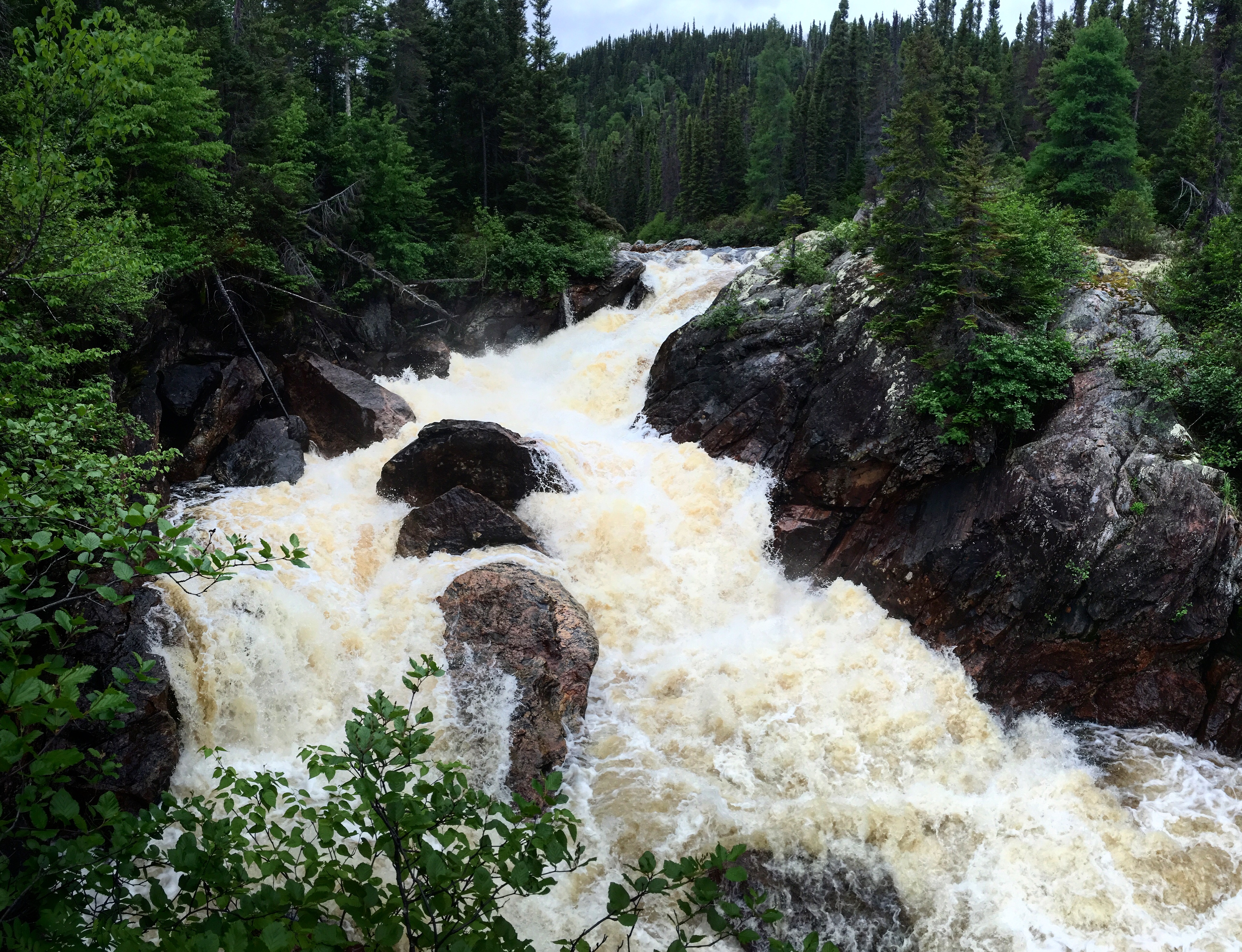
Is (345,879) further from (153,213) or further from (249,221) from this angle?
(249,221)

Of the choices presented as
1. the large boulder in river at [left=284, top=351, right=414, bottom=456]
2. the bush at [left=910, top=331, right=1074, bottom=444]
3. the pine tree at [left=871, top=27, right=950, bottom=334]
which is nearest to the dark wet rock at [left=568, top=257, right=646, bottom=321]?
the large boulder in river at [left=284, top=351, right=414, bottom=456]

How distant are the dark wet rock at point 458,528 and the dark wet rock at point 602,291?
1203 cm

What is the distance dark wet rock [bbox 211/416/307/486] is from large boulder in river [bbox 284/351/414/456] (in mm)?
968

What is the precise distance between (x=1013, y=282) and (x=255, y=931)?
46.4ft

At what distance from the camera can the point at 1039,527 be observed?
10.6 metres

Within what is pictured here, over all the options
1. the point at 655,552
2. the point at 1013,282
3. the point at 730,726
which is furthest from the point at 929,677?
the point at 1013,282

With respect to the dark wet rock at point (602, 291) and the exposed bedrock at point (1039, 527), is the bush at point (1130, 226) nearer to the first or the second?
the exposed bedrock at point (1039, 527)

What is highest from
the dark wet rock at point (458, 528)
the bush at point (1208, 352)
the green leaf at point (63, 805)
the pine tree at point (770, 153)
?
the pine tree at point (770, 153)

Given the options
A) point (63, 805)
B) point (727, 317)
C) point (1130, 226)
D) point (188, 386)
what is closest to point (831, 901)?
point (63, 805)

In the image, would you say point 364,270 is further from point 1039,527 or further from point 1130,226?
point 1130,226

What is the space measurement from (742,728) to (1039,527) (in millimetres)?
5226

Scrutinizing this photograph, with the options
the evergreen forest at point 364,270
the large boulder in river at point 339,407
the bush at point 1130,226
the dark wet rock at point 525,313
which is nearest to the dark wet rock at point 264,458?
the large boulder in river at point 339,407

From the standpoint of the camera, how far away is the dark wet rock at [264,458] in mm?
14922

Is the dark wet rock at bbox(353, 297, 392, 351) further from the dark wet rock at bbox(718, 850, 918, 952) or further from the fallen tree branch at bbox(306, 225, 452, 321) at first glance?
the dark wet rock at bbox(718, 850, 918, 952)
